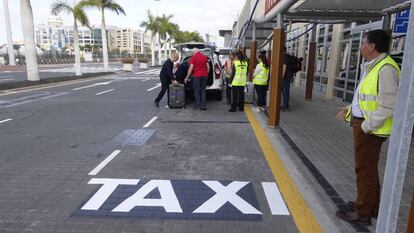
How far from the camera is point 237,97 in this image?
10.6m

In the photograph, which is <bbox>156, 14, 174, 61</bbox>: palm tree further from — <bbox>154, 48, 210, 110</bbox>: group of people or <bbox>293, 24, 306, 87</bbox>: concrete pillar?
<bbox>154, 48, 210, 110</bbox>: group of people

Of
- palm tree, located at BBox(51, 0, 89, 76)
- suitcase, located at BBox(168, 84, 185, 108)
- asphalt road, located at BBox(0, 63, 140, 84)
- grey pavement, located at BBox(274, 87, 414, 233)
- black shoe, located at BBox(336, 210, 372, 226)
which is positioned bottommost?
asphalt road, located at BBox(0, 63, 140, 84)

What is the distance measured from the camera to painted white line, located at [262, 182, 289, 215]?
157 inches

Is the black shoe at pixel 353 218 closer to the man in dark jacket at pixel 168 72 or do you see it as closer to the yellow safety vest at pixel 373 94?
the yellow safety vest at pixel 373 94

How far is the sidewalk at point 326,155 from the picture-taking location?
14.2 ft

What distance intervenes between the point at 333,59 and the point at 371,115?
36.9 feet

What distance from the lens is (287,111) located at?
1067cm

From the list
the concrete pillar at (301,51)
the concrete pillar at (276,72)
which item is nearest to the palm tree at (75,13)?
the concrete pillar at (301,51)

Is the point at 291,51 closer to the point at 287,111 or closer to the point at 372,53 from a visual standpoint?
the point at 287,111

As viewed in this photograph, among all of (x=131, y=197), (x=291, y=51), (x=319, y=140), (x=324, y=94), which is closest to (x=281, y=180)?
(x=131, y=197)

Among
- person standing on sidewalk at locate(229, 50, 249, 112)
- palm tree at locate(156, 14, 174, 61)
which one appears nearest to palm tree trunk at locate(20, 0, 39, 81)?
person standing on sidewalk at locate(229, 50, 249, 112)

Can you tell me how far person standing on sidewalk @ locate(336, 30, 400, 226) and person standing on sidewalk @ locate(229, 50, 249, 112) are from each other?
20.5 feet

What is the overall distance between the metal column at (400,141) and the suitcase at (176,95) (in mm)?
8828

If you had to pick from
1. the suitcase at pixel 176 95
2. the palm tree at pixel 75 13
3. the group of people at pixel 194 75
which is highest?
the palm tree at pixel 75 13
